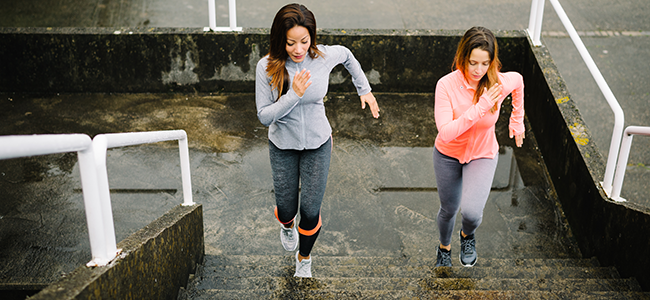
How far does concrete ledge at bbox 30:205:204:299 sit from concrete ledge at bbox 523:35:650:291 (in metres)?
2.74

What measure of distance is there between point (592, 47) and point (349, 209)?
4977mm

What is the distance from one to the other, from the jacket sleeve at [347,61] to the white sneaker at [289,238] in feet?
3.56

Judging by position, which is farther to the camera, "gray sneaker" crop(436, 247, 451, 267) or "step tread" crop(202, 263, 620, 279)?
"gray sneaker" crop(436, 247, 451, 267)

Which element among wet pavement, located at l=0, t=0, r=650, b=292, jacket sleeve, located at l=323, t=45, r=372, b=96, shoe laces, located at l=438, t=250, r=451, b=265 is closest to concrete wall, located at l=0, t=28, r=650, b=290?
wet pavement, located at l=0, t=0, r=650, b=292

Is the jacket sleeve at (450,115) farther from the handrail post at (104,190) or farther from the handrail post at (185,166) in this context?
the handrail post at (104,190)

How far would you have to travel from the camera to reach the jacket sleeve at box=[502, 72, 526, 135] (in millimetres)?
3406

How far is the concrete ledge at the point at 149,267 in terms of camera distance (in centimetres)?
219

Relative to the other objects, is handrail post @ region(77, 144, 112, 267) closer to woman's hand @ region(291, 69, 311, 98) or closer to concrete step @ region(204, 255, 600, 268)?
woman's hand @ region(291, 69, 311, 98)

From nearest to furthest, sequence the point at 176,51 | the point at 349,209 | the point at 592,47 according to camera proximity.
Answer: the point at 349,209 < the point at 176,51 < the point at 592,47

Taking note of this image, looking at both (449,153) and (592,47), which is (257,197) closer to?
(449,153)

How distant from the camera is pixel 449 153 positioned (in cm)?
352

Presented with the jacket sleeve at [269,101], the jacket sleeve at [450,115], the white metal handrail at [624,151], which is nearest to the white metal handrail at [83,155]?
the jacket sleeve at [269,101]

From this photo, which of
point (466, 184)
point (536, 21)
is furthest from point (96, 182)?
point (536, 21)

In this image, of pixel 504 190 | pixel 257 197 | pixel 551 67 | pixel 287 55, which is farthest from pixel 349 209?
pixel 551 67
